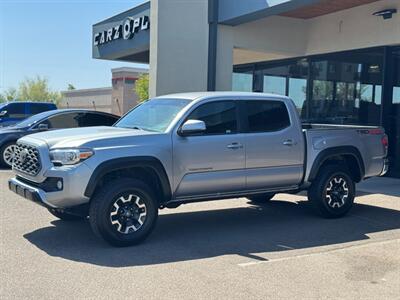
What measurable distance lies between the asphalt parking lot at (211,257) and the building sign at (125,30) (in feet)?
28.5

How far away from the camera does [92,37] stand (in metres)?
20.5

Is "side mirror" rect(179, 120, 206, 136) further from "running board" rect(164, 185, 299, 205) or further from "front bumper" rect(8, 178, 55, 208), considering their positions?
"front bumper" rect(8, 178, 55, 208)

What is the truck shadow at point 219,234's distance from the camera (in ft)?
19.8

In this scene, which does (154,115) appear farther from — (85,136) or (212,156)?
(85,136)

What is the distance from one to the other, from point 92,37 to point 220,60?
8.62m

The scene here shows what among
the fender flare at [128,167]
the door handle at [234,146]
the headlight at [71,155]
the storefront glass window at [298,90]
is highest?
the storefront glass window at [298,90]

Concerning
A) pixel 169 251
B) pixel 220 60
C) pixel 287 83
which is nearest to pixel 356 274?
pixel 169 251

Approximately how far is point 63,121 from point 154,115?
6.49 metres

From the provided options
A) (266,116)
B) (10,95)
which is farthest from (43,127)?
(10,95)

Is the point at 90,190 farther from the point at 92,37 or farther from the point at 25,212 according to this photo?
the point at 92,37

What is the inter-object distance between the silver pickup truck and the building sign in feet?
28.2

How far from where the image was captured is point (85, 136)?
6379 millimetres

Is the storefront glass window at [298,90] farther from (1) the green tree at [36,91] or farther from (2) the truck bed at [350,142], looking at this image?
(1) the green tree at [36,91]

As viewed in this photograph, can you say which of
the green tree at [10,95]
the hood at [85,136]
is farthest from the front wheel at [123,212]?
the green tree at [10,95]
